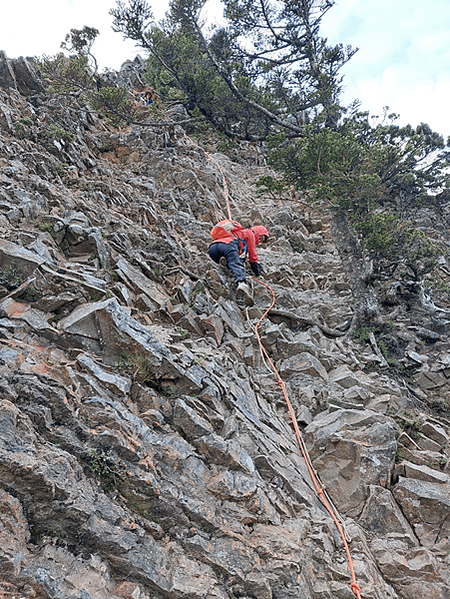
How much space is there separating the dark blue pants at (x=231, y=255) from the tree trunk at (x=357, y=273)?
3081 mm

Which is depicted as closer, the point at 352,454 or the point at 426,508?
the point at 426,508

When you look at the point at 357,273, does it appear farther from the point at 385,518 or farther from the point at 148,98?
the point at 148,98

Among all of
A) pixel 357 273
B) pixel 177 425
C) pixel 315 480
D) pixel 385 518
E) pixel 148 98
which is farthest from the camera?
pixel 148 98

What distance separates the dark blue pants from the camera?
30.6ft

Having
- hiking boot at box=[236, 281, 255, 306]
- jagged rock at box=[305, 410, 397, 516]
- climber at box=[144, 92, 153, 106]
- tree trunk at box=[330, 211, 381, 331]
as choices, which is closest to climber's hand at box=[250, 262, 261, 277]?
hiking boot at box=[236, 281, 255, 306]

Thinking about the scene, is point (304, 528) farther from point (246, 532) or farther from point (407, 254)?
point (407, 254)

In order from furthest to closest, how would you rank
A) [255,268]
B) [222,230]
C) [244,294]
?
[255,268] < [222,230] < [244,294]

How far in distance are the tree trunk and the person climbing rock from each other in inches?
101

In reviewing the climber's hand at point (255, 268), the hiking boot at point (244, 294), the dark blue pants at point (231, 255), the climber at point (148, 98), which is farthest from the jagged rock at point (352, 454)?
the climber at point (148, 98)

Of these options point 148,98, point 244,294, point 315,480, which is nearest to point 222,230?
point 244,294

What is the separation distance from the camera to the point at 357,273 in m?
10.1

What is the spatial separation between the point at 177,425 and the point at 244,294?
4.64 metres

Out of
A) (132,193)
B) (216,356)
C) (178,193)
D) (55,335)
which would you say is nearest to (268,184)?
(178,193)

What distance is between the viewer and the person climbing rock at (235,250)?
911 centimetres
